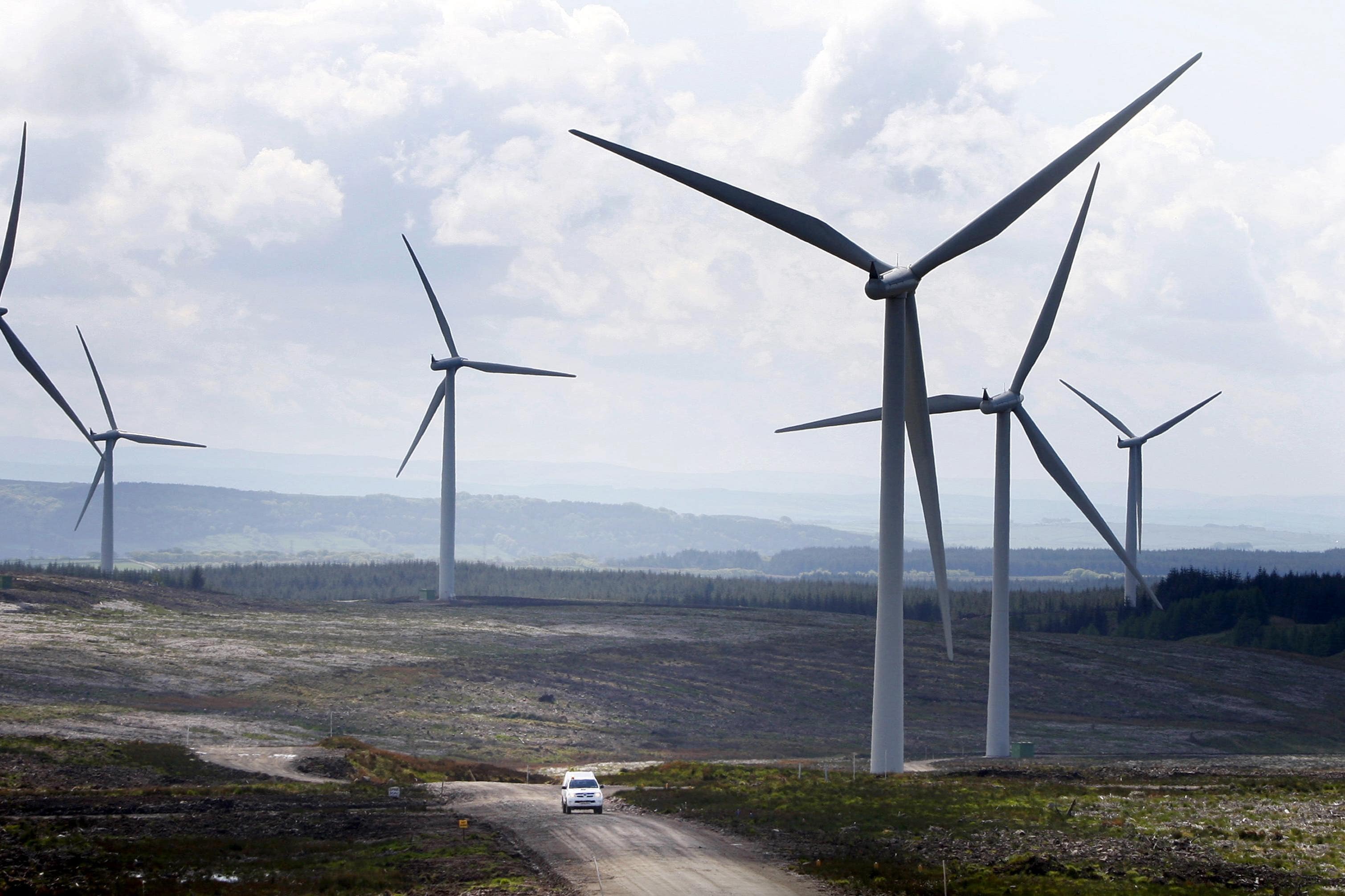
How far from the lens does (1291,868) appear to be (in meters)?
36.5

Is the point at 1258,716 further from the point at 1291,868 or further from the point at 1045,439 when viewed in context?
the point at 1291,868

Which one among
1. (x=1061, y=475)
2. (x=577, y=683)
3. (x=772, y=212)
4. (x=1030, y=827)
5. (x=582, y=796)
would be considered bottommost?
(x=577, y=683)

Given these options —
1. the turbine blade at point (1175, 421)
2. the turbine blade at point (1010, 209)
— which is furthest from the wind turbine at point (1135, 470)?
the turbine blade at point (1010, 209)

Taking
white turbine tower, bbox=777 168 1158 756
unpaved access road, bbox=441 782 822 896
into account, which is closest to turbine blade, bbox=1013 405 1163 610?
white turbine tower, bbox=777 168 1158 756

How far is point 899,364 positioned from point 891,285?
129 inches

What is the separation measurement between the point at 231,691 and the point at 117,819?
52.4 meters

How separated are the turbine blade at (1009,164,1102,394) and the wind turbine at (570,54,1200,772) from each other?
1330 cm

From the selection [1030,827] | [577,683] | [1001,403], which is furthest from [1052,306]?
[577,683]

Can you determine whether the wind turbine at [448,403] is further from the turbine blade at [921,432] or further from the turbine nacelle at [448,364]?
the turbine blade at [921,432]

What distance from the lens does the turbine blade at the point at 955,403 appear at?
73250 millimetres

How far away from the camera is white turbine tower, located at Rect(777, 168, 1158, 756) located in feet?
227

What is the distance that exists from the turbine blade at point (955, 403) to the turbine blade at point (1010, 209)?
19.3 m

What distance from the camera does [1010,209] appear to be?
2136 inches

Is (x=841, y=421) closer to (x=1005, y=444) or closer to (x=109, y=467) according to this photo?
(x=1005, y=444)
